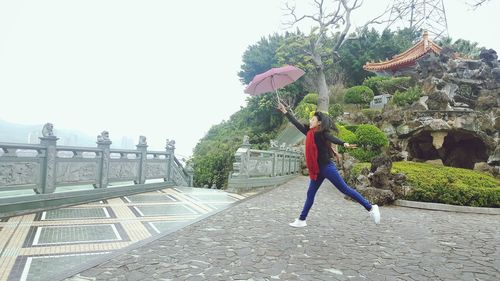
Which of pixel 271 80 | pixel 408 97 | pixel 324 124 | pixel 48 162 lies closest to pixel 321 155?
pixel 324 124

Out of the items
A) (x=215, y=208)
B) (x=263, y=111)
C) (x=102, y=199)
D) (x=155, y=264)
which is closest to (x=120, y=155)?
(x=102, y=199)

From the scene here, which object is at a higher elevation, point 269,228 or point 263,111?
point 263,111

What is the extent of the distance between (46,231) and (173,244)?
1.95 meters

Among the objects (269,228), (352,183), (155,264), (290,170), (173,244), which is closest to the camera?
(155,264)

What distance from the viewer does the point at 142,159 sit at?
9.95 metres

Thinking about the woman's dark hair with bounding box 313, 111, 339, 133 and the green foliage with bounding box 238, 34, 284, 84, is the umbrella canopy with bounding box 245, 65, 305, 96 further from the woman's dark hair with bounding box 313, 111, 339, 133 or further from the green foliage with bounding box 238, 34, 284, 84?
the green foliage with bounding box 238, 34, 284, 84

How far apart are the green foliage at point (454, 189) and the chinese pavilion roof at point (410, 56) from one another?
49.1 feet

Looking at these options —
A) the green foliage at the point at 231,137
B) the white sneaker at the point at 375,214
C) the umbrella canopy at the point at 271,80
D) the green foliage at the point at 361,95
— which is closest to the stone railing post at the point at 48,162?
the umbrella canopy at the point at 271,80

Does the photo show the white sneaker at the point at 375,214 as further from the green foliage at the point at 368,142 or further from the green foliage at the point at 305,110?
the green foliage at the point at 305,110

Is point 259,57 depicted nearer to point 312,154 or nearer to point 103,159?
point 103,159

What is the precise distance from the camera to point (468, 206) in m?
8.13

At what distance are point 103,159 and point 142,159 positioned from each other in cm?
178

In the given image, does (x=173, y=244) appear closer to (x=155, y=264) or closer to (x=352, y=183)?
(x=155, y=264)

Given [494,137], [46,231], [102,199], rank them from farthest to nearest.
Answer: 1. [494,137]
2. [102,199]
3. [46,231]
